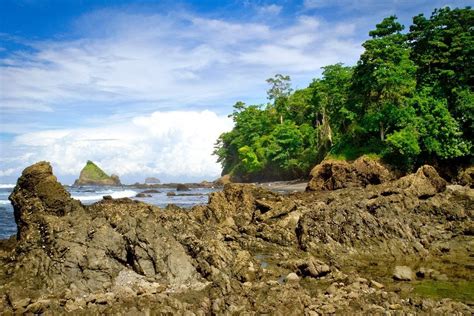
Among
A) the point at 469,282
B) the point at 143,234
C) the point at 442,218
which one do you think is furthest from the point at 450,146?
the point at 143,234

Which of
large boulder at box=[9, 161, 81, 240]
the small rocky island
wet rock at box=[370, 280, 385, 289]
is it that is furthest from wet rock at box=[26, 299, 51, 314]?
the small rocky island

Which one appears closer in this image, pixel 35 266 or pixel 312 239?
pixel 35 266

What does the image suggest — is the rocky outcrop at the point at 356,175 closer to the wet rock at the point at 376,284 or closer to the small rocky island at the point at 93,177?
the wet rock at the point at 376,284

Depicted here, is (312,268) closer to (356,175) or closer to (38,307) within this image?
(38,307)

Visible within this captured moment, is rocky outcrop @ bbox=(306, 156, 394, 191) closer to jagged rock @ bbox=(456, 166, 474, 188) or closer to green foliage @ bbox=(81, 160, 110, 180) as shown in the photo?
jagged rock @ bbox=(456, 166, 474, 188)

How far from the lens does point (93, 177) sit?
162625 millimetres

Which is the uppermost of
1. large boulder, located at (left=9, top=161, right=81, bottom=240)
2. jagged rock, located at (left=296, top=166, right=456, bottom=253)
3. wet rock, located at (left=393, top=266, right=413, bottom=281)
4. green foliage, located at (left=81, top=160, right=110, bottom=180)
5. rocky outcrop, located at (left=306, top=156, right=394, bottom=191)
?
green foliage, located at (left=81, top=160, right=110, bottom=180)

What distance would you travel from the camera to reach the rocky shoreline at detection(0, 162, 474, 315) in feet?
48.3

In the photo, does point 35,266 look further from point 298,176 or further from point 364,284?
point 298,176

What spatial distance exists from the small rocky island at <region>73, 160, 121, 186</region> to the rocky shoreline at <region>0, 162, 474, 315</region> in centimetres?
13052

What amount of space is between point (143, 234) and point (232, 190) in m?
15.1

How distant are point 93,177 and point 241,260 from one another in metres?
154

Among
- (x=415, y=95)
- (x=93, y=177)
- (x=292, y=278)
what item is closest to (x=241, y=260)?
(x=292, y=278)

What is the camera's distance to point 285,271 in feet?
64.1
